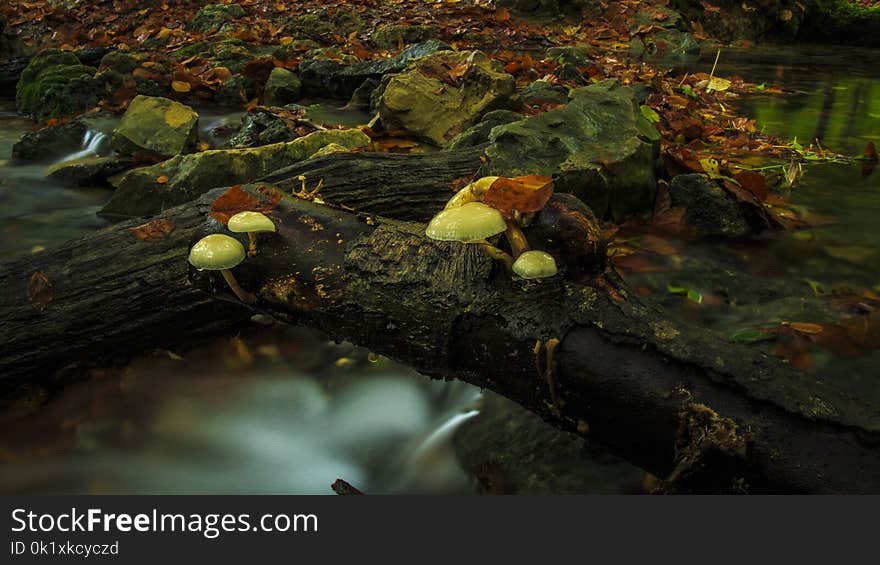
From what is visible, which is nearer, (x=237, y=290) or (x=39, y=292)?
(x=237, y=290)

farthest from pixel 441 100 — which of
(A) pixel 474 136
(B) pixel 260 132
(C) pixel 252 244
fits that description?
(C) pixel 252 244

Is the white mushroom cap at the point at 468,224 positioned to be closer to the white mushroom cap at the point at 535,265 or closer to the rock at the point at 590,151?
the white mushroom cap at the point at 535,265

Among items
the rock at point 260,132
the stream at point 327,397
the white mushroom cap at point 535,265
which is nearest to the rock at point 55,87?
the rock at point 260,132

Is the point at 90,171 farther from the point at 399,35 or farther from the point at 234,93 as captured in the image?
the point at 399,35

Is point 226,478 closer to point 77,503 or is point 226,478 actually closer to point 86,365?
point 77,503

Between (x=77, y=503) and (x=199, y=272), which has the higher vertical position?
(x=199, y=272)

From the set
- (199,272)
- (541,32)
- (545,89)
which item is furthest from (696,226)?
(541,32)
